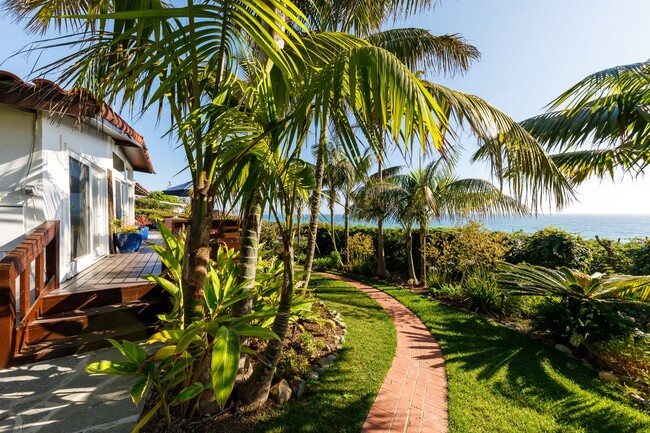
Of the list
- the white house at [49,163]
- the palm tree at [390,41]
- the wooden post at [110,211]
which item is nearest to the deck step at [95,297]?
the white house at [49,163]

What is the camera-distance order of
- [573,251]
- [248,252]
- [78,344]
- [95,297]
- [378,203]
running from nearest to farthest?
[248,252] < [78,344] < [95,297] < [573,251] < [378,203]

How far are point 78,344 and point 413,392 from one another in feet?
13.9

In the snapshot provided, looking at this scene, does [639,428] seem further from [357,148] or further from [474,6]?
[474,6]

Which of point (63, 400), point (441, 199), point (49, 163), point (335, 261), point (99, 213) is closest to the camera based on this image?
point (63, 400)

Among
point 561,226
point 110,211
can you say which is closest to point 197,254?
point 110,211

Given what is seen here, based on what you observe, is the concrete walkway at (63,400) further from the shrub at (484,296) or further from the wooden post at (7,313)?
the shrub at (484,296)

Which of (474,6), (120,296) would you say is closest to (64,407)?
(120,296)

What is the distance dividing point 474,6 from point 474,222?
5165 millimetres

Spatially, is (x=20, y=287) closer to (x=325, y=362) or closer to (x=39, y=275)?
(x=39, y=275)

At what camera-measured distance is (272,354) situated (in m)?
2.58

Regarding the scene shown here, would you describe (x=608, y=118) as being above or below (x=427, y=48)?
below

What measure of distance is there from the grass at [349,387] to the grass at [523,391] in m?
0.88

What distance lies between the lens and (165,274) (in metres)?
4.32

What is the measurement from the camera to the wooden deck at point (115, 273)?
13.8ft
